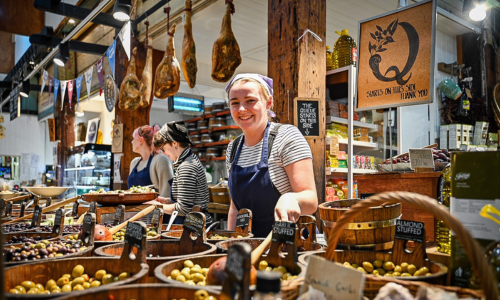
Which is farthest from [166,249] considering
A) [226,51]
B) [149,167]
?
[149,167]

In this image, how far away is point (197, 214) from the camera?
161 cm

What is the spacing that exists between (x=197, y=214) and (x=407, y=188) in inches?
64.1

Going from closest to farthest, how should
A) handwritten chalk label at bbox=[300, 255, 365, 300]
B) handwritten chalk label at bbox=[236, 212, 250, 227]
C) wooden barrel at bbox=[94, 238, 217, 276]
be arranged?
1. handwritten chalk label at bbox=[300, 255, 365, 300]
2. wooden barrel at bbox=[94, 238, 217, 276]
3. handwritten chalk label at bbox=[236, 212, 250, 227]

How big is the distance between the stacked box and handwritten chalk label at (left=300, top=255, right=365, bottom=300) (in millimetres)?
6261

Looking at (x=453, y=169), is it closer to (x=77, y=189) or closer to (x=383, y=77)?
(x=383, y=77)

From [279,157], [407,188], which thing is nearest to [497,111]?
[407,188]

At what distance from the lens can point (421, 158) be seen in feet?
8.44

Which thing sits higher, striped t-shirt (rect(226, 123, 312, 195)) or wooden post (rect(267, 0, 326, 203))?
wooden post (rect(267, 0, 326, 203))

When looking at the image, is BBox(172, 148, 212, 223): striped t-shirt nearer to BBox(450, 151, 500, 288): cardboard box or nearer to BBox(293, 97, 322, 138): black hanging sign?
BBox(293, 97, 322, 138): black hanging sign

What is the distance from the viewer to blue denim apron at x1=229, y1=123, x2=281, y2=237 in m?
2.23

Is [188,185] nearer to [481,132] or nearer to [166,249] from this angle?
[166,249]

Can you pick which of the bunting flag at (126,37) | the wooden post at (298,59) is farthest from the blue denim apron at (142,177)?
the wooden post at (298,59)

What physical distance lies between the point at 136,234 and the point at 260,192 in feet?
3.59

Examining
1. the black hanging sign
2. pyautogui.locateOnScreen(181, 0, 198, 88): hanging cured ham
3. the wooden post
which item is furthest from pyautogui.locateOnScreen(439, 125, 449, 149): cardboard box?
pyautogui.locateOnScreen(181, 0, 198, 88): hanging cured ham
